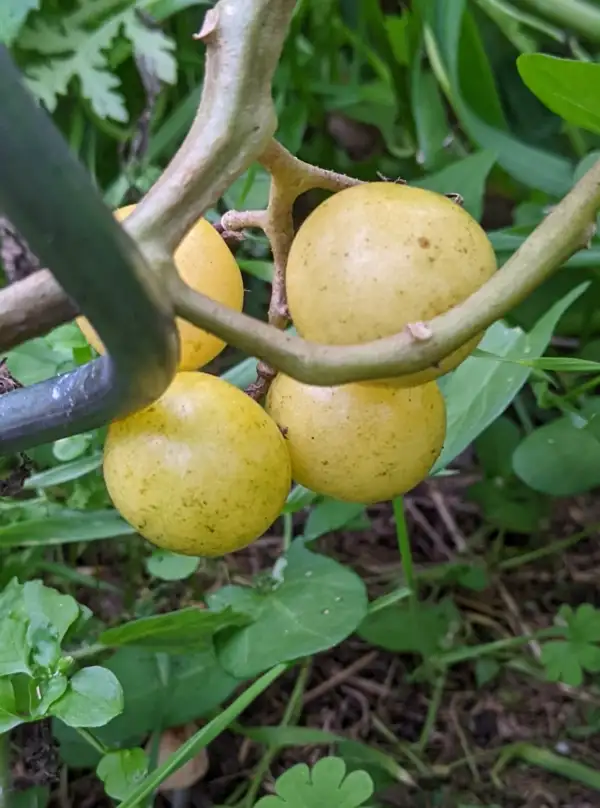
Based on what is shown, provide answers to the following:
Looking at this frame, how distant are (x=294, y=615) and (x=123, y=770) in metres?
0.17

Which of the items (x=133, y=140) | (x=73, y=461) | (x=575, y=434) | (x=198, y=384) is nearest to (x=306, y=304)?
(x=198, y=384)

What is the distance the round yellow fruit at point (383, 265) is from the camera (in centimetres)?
38

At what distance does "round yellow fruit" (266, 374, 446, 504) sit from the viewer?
43 cm

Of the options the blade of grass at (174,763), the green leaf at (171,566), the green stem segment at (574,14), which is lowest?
the blade of grass at (174,763)

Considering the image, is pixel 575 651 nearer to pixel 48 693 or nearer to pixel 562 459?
pixel 562 459

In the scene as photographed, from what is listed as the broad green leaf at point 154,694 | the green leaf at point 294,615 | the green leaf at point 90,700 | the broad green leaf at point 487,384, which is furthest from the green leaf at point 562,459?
the green leaf at point 90,700

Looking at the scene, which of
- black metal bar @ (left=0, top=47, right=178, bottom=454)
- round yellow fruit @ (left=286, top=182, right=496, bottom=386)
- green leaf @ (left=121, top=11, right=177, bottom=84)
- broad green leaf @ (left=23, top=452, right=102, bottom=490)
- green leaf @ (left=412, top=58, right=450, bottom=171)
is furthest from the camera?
green leaf @ (left=412, top=58, right=450, bottom=171)

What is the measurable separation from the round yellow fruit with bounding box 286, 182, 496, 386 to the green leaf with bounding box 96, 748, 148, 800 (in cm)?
43

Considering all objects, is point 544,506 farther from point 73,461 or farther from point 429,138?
point 73,461

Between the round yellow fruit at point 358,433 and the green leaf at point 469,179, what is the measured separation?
0.49 metres

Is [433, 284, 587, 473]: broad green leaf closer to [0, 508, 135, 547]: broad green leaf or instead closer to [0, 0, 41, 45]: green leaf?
[0, 508, 135, 547]: broad green leaf

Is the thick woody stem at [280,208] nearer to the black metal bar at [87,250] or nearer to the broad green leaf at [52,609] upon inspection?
the black metal bar at [87,250]

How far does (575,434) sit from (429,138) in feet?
1.33

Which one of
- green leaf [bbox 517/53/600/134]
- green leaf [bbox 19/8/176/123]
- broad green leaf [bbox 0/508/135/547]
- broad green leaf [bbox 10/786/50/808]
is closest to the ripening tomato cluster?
green leaf [bbox 517/53/600/134]
